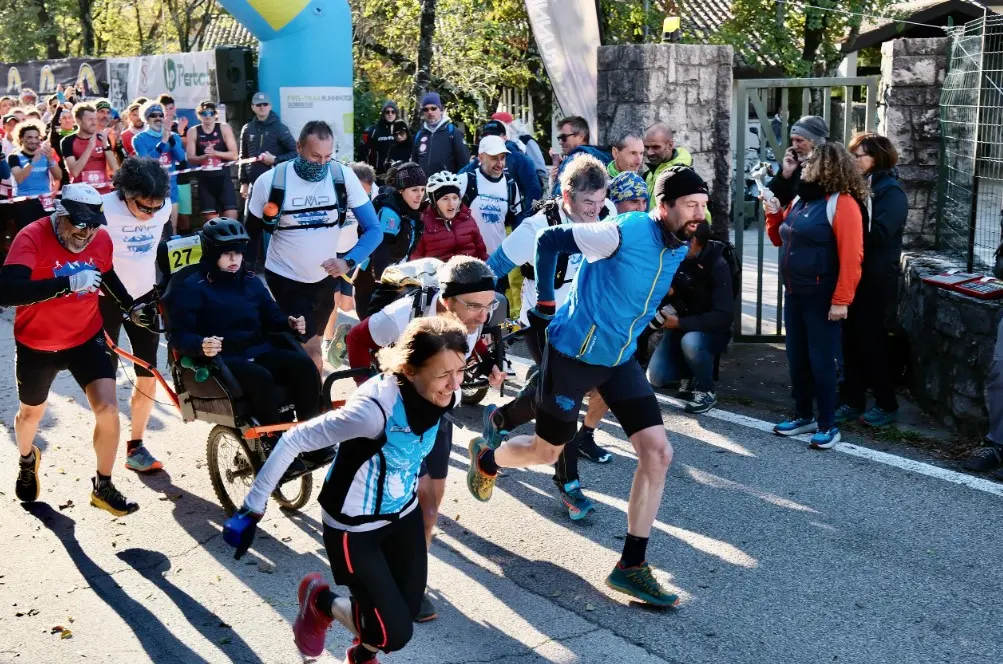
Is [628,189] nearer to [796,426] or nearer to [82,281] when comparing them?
[796,426]

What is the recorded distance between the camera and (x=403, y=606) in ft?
14.3

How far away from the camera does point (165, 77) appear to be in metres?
20.1

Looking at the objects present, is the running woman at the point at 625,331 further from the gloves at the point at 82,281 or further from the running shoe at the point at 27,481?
the running shoe at the point at 27,481

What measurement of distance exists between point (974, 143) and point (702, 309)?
2.39 metres

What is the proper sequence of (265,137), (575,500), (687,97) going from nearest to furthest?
(575,500) < (687,97) < (265,137)

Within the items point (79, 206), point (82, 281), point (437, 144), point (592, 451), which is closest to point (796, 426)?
point (592, 451)

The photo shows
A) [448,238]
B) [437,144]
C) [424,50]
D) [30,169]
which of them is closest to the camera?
[448,238]

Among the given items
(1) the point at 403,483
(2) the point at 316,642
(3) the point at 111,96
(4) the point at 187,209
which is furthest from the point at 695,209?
(3) the point at 111,96

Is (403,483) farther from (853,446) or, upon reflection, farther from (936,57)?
(936,57)

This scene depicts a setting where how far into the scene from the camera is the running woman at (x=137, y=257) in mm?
6957

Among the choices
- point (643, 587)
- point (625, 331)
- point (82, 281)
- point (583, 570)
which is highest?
point (82, 281)

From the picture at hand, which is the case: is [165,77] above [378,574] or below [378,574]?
above

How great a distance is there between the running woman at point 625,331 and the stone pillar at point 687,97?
15.3ft

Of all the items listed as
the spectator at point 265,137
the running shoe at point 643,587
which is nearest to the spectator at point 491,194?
the running shoe at point 643,587
